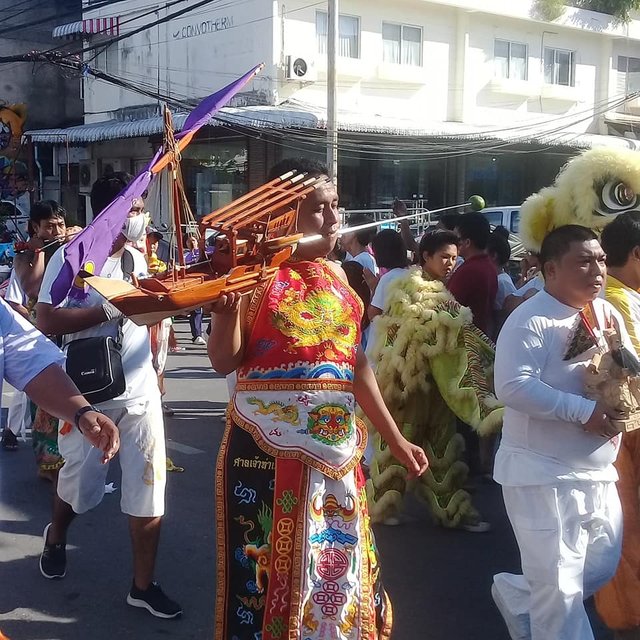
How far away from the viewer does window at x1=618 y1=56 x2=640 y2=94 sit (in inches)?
1000

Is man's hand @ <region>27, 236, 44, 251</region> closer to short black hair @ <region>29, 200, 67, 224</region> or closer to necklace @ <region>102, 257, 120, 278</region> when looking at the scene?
short black hair @ <region>29, 200, 67, 224</region>

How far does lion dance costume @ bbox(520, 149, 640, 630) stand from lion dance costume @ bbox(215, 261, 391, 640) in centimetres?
115

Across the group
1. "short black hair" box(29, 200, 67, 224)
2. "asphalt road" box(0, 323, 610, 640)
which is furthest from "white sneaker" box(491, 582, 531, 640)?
"short black hair" box(29, 200, 67, 224)

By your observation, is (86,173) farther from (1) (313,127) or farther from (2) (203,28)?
(1) (313,127)

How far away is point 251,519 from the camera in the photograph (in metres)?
2.75

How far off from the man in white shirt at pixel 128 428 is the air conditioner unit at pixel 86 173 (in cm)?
2005

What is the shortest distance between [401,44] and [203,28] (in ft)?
15.2

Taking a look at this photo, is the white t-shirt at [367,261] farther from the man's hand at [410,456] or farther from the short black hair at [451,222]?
the man's hand at [410,456]

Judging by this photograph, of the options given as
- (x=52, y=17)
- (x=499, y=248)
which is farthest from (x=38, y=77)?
(x=499, y=248)

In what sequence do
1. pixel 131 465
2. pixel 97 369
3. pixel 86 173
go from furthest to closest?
pixel 86 173, pixel 131 465, pixel 97 369

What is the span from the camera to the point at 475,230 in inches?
233

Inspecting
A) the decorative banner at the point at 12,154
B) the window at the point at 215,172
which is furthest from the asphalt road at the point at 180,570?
the decorative banner at the point at 12,154

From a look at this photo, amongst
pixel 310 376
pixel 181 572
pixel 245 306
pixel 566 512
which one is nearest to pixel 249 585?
pixel 310 376

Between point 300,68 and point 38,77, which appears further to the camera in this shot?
point 38,77
